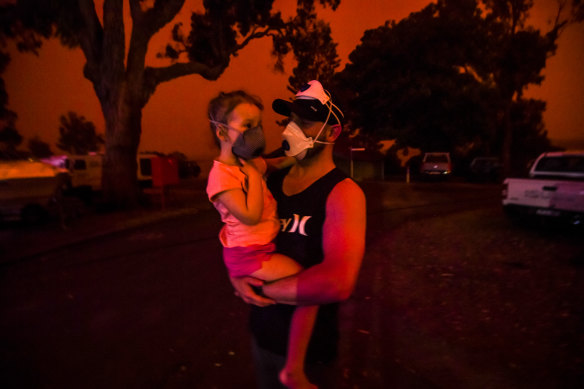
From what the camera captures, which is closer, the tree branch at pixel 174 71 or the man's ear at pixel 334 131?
the man's ear at pixel 334 131

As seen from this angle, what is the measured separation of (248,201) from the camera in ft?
5.17

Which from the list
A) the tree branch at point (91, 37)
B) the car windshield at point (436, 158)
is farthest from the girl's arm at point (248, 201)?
the car windshield at point (436, 158)

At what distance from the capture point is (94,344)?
3.96 m

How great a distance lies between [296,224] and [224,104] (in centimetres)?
74

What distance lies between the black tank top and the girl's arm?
13 cm

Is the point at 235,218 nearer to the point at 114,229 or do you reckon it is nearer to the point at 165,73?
the point at 114,229

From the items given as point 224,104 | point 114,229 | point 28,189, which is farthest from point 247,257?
point 28,189

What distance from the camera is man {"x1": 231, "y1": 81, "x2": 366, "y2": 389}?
1352 mm

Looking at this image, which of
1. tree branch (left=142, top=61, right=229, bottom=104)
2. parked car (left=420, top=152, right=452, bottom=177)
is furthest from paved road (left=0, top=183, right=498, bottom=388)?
parked car (left=420, top=152, right=452, bottom=177)

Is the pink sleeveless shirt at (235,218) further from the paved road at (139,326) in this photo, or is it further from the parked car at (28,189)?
the parked car at (28,189)

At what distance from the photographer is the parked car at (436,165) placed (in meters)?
26.0

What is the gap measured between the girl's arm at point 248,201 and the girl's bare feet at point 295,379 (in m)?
0.66

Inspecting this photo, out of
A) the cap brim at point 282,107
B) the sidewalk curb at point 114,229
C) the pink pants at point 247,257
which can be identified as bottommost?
the sidewalk curb at point 114,229

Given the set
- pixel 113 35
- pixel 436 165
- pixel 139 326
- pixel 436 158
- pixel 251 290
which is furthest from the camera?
pixel 436 158
